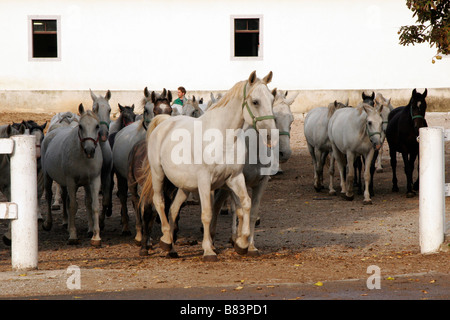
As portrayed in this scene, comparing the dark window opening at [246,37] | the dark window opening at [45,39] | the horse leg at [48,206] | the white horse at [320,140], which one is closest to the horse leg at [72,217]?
the horse leg at [48,206]

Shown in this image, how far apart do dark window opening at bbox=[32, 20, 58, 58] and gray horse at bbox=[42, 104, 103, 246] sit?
19265 millimetres

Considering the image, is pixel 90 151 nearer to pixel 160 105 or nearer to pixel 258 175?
pixel 160 105

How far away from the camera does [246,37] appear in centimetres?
3011

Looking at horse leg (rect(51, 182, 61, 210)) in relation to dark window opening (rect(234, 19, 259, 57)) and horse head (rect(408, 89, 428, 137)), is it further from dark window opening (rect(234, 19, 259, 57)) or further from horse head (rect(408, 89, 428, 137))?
dark window opening (rect(234, 19, 259, 57))

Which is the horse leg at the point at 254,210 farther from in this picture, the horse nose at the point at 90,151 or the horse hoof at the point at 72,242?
the horse hoof at the point at 72,242

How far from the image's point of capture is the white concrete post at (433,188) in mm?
8867

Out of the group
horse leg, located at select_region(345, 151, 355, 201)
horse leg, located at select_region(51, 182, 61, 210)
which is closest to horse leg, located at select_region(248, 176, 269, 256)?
horse leg, located at select_region(345, 151, 355, 201)

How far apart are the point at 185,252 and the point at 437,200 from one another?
10.7ft

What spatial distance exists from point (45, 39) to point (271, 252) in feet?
73.7

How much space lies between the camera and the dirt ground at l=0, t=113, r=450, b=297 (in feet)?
25.2

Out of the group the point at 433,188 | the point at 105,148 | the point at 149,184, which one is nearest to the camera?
the point at 433,188

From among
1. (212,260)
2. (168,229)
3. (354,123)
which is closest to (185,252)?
(168,229)

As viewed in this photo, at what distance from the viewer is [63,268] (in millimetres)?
8695

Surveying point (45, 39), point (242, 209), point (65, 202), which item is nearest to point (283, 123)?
point (242, 209)
